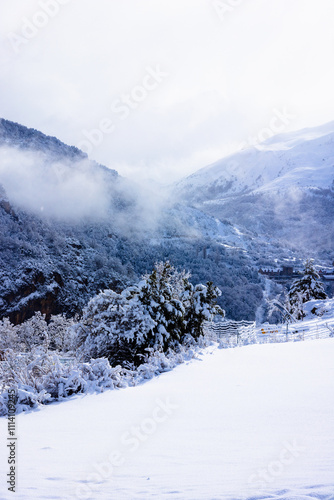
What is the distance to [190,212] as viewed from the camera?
486 feet

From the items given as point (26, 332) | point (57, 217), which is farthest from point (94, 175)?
point (26, 332)

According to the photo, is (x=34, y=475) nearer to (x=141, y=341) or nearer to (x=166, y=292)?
(x=141, y=341)

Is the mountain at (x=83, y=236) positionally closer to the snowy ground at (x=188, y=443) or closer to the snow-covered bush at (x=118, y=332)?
the snow-covered bush at (x=118, y=332)

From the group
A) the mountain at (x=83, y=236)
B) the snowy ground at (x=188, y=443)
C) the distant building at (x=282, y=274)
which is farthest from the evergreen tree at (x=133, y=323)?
the distant building at (x=282, y=274)

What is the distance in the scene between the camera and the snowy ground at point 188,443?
2.11 metres

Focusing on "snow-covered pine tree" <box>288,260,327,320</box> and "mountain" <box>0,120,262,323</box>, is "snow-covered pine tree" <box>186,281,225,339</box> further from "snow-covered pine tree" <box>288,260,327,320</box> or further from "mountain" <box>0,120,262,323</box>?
"mountain" <box>0,120,262,323</box>

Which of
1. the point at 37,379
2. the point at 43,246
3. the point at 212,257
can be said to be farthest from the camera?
the point at 212,257

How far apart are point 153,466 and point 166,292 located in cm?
1000

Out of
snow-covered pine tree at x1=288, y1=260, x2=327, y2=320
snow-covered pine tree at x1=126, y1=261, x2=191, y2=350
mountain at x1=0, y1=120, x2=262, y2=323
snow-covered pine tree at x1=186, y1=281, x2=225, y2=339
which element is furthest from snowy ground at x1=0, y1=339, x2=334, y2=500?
mountain at x1=0, y1=120, x2=262, y2=323

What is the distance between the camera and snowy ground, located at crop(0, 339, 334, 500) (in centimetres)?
211

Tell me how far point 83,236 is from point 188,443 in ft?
355

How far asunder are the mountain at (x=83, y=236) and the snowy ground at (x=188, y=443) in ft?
220

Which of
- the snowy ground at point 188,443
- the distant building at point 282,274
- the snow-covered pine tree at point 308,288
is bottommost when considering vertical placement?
the distant building at point 282,274

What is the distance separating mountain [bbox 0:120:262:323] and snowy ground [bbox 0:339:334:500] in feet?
220
